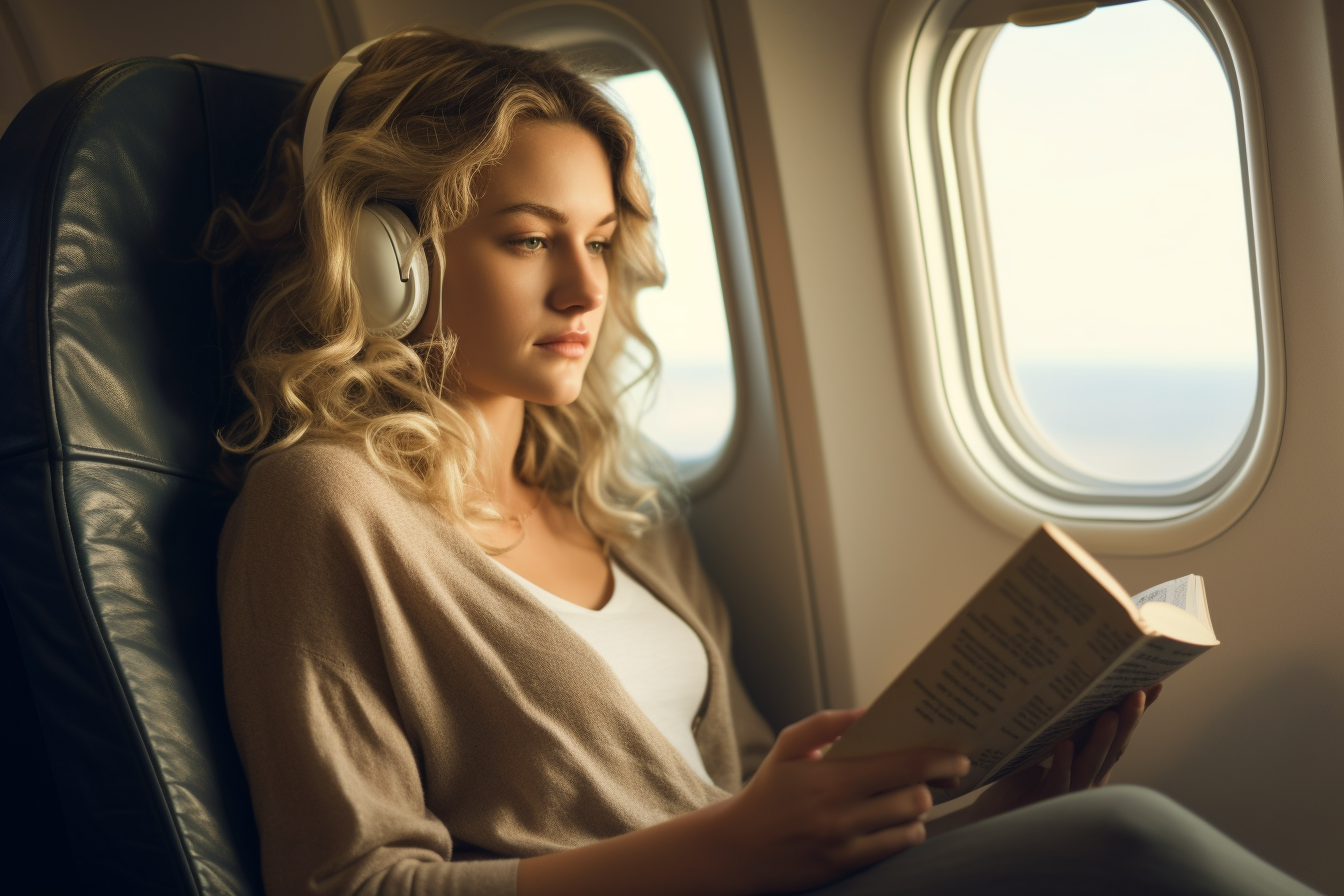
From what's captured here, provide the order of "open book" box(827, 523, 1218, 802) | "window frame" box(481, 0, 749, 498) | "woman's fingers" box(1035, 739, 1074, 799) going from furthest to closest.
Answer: "window frame" box(481, 0, 749, 498) → "woman's fingers" box(1035, 739, 1074, 799) → "open book" box(827, 523, 1218, 802)

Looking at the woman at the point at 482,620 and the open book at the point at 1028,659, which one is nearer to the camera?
the open book at the point at 1028,659

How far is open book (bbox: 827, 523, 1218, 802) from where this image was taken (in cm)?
82

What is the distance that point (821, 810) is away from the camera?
37.6 inches

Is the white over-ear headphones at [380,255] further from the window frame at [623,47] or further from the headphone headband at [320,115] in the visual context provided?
the window frame at [623,47]

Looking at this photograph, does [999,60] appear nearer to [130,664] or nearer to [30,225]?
[30,225]

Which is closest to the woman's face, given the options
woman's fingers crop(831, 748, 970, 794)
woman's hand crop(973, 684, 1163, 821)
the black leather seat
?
the black leather seat

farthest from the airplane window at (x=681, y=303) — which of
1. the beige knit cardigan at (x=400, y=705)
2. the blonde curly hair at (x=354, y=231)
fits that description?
the beige knit cardigan at (x=400, y=705)

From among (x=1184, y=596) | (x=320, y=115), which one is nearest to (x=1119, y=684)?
(x=1184, y=596)

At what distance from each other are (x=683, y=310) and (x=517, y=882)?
1.21m

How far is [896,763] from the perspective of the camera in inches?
36.7

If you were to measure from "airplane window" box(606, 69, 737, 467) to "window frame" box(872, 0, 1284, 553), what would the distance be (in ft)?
1.16

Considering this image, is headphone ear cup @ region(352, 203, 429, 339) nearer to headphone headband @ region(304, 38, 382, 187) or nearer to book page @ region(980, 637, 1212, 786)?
headphone headband @ region(304, 38, 382, 187)

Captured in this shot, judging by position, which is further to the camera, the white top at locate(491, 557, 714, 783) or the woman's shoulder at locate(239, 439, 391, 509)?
the white top at locate(491, 557, 714, 783)

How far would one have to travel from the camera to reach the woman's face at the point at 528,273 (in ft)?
4.34
